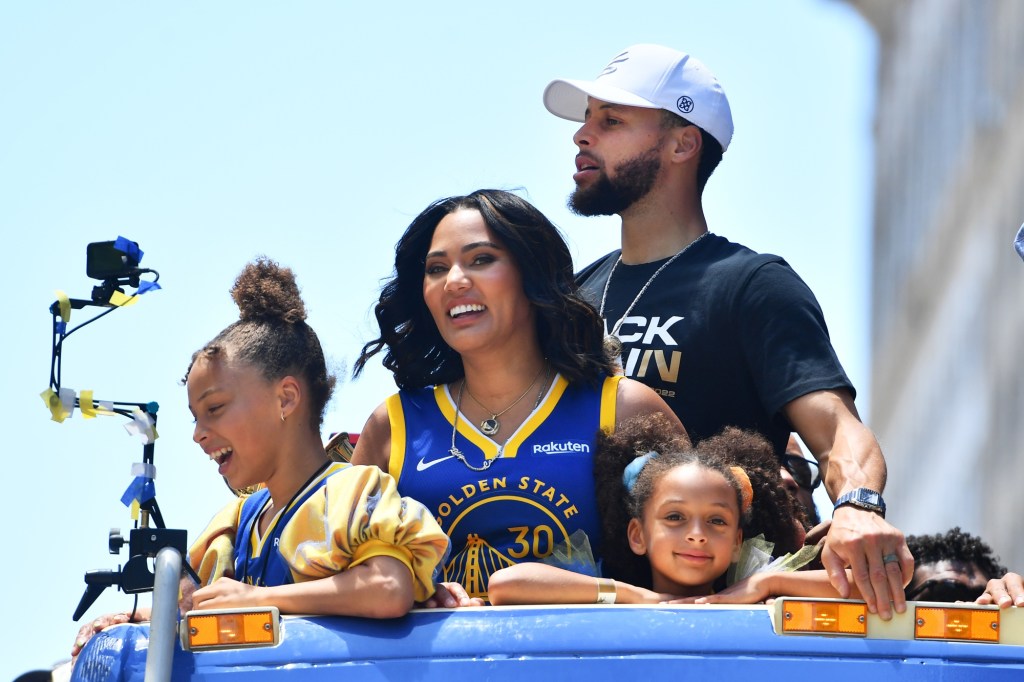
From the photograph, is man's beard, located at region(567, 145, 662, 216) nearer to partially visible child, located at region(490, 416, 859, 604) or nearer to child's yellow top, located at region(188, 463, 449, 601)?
partially visible child, located at region(490, 416, 859, 604)

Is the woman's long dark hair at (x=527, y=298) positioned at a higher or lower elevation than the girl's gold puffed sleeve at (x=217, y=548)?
higher

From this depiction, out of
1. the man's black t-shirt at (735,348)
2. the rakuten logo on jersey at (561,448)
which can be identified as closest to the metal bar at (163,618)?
the rakuten logo on jersey at (561,448)

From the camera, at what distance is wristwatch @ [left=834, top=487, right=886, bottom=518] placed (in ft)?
19.0

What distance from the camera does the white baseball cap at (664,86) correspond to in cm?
770

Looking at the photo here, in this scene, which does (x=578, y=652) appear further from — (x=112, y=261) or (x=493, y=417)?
(x=112, y=261)

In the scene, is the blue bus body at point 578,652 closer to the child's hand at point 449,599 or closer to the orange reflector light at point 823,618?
the orange reflector light at point 823,618

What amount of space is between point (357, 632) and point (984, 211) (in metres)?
33.5

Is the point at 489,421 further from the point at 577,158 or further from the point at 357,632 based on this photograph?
the point at 577,158

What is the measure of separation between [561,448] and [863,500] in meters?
0.86

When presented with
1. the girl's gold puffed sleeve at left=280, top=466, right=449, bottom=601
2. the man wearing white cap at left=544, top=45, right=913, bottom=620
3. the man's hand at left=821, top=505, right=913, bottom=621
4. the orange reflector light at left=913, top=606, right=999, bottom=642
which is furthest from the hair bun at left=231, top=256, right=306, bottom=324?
the orange reflector light at left=913, top=606, right=999, bottom=642

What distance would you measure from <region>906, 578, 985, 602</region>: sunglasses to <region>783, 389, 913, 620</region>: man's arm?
93 centimetres

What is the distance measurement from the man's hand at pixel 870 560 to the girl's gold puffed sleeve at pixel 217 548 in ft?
5.53

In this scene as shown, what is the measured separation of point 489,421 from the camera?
6219 millimetres

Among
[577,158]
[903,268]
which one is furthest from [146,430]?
[903,268]
